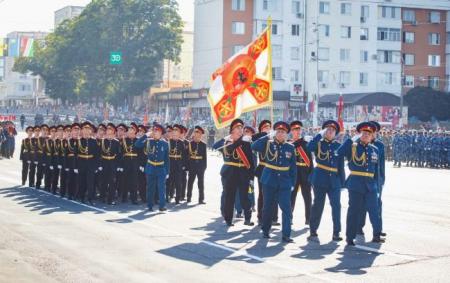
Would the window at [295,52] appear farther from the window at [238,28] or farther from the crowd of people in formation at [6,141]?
the crowd of people in formation at [6,141]

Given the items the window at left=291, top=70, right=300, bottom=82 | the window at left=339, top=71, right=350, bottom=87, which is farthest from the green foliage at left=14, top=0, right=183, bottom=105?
the window at left=339, top=71, right=350, bottom=87

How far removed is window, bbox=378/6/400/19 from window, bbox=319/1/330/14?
5.38 metres

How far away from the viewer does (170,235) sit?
13500 mm

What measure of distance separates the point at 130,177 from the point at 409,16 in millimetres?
64395

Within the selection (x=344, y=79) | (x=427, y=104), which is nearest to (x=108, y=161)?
(x=427, y=104)

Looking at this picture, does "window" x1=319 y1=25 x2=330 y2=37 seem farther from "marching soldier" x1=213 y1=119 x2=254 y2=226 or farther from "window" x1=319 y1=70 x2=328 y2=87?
"marching soldier" x1=213 y1=119 x2=254 y2=226

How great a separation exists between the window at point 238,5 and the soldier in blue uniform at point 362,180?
63354 millimetres

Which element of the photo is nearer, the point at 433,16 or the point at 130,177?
the point at 130,177

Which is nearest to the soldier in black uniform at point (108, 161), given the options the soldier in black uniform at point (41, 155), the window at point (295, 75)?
the soldier in black uniform at point (41, 155)

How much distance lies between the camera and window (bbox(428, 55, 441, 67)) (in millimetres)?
80000

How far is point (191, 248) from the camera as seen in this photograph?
1218 centimetres

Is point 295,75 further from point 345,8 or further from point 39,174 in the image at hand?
point 39,174

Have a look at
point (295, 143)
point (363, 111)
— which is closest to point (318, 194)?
point (295, 143)

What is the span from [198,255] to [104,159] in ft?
25.7
